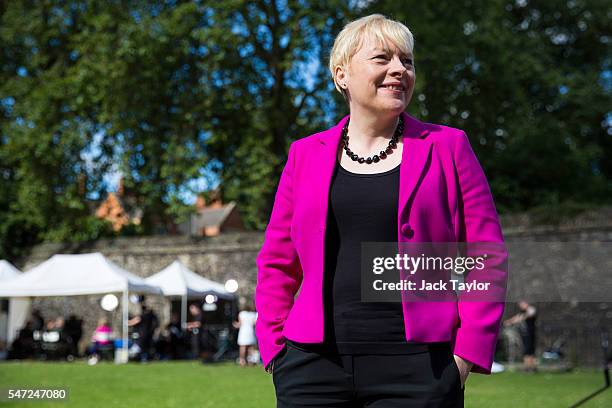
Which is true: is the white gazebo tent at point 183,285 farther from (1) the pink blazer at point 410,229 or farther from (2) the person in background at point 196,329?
(1) the pink blazer at point 410,229

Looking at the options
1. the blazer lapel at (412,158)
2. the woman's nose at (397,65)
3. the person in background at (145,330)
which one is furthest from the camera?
the person in background at (145,330)

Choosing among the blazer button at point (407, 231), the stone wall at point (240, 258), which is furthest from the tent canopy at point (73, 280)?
the blazer button at point (407, 231)

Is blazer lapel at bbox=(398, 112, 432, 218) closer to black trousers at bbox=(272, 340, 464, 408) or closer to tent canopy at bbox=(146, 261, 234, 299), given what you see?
black trousers at bbox=(272, 340, 464, 408)

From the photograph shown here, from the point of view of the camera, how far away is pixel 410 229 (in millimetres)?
2412

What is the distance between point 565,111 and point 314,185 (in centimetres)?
2929

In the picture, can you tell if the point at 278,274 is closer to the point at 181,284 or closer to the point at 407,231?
the point at 407,231

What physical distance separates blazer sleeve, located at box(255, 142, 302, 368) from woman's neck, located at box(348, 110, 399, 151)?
226mm

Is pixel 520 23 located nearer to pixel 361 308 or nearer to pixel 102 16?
pixel 102 16

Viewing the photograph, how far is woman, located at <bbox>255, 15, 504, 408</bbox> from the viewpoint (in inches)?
93.2

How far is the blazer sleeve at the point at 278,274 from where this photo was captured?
2590 mm

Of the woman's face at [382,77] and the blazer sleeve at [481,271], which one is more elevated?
the woman's face at [382,77]

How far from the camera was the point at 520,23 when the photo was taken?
32.6 meters

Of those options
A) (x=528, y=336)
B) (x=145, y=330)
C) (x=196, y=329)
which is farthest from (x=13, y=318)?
(x=528, y=336)

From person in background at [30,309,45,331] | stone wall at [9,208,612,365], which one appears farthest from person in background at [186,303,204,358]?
person in background at [30,309,45,331]
